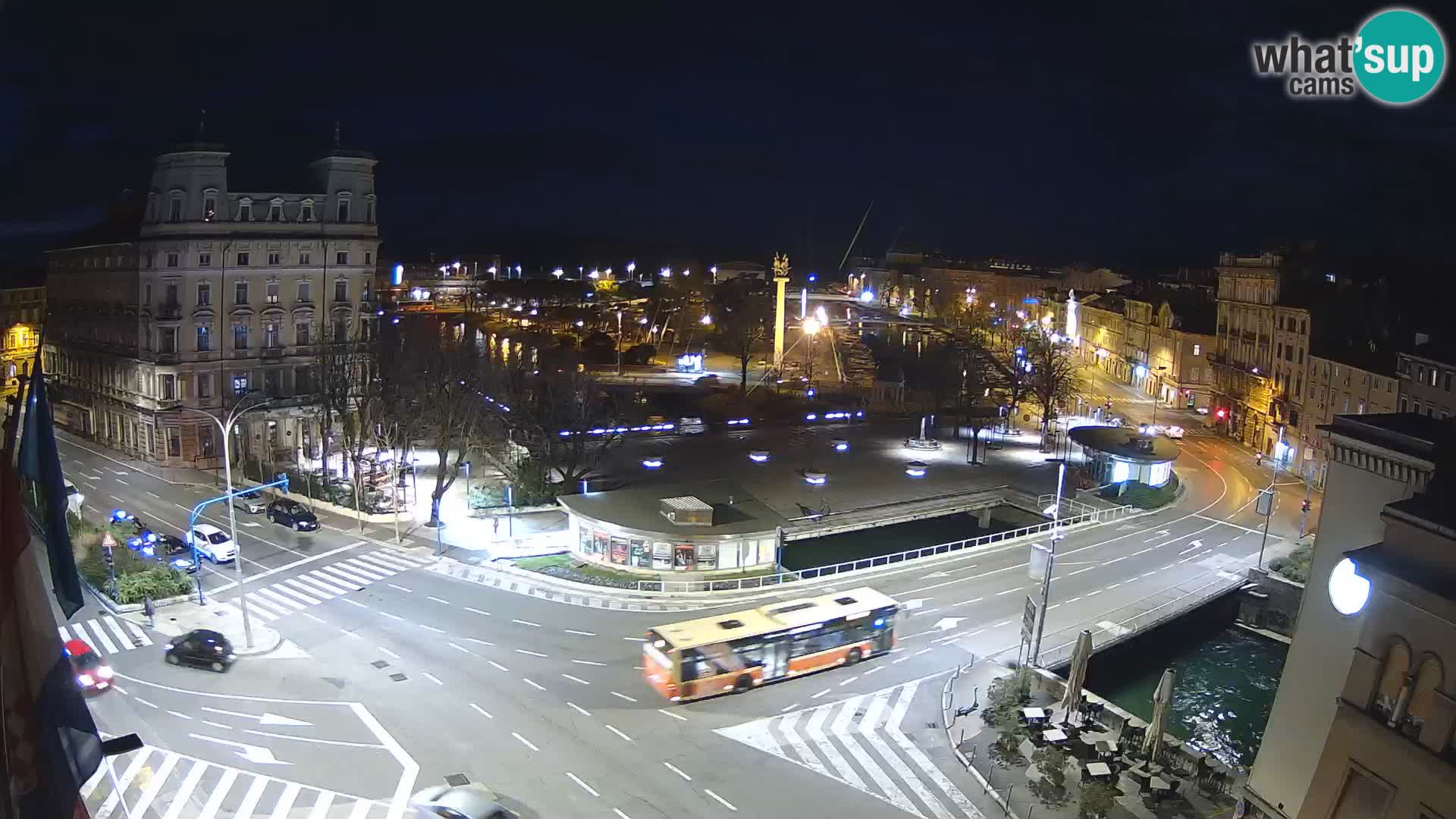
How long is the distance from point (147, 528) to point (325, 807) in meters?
28.3

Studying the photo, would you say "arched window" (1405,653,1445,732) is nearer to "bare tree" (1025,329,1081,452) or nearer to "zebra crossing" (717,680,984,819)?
"zebra crossing" (717,680,984,819)

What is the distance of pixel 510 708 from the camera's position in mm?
29625

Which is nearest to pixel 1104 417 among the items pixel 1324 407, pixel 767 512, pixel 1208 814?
pixel 1324 407

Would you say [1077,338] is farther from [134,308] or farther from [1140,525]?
[134,308]

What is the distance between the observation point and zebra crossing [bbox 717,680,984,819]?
25.9 m

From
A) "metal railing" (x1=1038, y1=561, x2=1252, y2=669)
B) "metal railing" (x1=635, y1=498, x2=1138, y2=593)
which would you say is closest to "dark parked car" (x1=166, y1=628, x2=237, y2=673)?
"metal railing" (x1=635, y1=498, x2=1138, y2=593)

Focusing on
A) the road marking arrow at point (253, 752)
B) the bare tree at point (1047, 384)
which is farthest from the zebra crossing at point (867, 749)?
the bare tree at point (1047, 384)

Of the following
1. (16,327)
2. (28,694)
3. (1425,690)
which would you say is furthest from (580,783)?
(16,327)

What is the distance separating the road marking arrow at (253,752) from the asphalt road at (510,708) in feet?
0.22

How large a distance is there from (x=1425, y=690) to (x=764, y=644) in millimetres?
20108

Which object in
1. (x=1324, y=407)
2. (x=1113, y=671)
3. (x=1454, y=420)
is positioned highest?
(x=1454, y=420)

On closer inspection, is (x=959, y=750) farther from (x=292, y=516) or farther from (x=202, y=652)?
(x=292, y=516)

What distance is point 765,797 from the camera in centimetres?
2517

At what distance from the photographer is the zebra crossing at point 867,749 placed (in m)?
25.9
